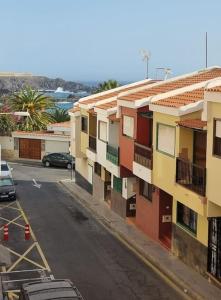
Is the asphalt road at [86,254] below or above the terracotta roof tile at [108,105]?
below

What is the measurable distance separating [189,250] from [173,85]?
33.6 feet

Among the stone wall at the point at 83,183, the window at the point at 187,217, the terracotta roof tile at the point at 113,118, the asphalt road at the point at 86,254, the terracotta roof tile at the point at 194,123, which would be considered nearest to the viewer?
the terracotta roof tile at the point at 194,123

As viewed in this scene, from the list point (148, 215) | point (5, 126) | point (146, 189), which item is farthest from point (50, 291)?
point (5, 126)

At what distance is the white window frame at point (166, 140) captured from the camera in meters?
22.7

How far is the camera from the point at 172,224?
80.1 feet

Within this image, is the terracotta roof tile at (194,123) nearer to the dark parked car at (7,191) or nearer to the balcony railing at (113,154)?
the balcony railing at (113,154)

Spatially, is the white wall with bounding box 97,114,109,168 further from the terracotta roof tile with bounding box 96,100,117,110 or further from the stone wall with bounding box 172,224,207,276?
the stone wall with bounding box 172,224,207,276

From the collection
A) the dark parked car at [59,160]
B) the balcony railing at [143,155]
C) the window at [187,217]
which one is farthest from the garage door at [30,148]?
the window at [187,217]

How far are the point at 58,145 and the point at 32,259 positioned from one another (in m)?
32.3

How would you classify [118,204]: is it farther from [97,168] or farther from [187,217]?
[187,217]

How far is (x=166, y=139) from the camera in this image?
23.4 m

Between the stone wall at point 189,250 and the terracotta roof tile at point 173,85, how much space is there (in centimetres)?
740

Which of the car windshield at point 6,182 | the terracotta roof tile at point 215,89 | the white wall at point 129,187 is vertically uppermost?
the terracotta roof tile at point 215,89

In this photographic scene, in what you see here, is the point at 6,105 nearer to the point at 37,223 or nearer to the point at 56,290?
the point at 37,223
